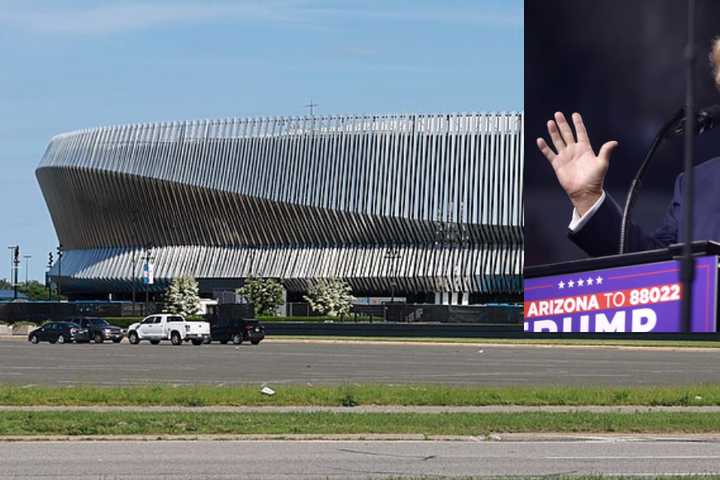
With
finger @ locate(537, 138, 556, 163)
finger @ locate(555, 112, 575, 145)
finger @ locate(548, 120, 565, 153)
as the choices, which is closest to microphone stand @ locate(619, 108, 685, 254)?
finger @ locate(555, 112, 575, 145)

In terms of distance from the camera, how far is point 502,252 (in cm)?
12450

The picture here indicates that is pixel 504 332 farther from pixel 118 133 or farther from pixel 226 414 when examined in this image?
pixel 118 133

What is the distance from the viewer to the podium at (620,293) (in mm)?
28734

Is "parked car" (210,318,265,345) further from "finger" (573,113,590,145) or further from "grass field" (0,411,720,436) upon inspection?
"grass field" (0,411,720,436)

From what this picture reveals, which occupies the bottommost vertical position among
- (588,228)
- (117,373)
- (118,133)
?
(117,373)

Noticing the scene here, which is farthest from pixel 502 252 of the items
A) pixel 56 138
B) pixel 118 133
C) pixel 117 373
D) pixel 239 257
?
pixel 117 373

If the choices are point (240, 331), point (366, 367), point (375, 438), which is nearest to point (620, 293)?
point (375, 438)

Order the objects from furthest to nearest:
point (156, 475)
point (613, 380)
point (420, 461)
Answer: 1. point (613, 380)
2. point (420, 461)
3. point (156, 475)

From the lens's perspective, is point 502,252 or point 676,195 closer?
point 676,195

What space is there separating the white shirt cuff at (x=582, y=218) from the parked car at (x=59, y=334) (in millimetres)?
49986

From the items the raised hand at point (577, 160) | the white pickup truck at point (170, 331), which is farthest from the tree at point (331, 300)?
the raised hand at point (577, 160)

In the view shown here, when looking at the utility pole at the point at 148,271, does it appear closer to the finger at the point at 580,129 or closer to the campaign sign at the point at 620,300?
the campaign sign at the point at 620,300

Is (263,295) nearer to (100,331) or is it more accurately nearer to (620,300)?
(100,331)

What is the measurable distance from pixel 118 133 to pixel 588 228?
4535 inches
